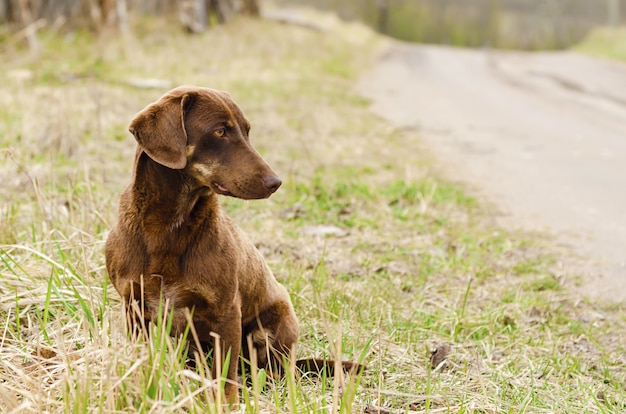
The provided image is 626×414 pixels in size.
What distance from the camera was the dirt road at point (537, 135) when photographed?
6.11 meters

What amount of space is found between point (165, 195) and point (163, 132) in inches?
10.9

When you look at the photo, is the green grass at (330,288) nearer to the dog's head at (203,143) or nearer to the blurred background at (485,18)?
the dog's head at (203,143)

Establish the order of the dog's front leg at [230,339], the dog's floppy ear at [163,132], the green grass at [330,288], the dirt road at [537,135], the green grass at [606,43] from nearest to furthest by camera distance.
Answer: the green grass at [330,288], the dog's floppy ear at [163,132], the dog's front leg at [230,339], the dirt road at [537,135], the green grass at [606,43]

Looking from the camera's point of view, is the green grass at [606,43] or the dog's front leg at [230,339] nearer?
the dog's front leg at [230,339]

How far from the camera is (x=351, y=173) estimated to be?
7.26 metres

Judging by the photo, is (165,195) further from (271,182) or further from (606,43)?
(606,43)

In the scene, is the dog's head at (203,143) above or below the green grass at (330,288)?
above

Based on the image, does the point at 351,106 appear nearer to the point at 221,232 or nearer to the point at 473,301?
the point at 473,301

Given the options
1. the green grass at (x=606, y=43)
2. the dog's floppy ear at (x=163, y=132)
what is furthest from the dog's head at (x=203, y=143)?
the green grass at (x=606, y=43)

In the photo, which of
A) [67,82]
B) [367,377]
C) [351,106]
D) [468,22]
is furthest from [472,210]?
[468,22]

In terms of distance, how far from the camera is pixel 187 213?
9.94 feet

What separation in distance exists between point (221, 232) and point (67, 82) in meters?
8.75

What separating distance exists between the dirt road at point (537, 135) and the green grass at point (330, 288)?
391 mm

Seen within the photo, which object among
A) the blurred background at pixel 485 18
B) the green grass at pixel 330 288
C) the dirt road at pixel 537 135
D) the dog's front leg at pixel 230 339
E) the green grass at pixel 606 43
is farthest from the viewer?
the blurred background at pixel 485 18
